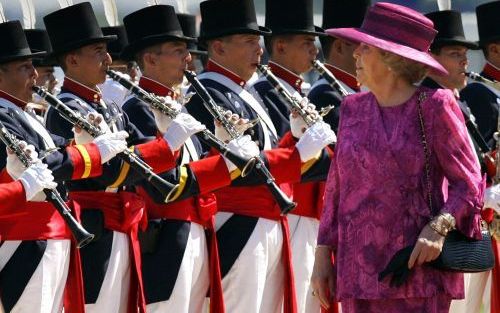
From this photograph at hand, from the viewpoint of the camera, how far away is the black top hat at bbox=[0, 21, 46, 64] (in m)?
7.79

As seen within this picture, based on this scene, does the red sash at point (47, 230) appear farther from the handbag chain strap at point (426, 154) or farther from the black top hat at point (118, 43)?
the black top hat at point (118, 43)

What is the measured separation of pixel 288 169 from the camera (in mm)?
8477

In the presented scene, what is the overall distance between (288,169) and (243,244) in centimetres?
50

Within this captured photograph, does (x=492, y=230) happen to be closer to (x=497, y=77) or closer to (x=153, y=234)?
(x=153, y=234)

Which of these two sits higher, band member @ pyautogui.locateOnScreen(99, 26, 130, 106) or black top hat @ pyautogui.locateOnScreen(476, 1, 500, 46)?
band member @ pyautogui.locateOnScreen(99, 26, 130, 106)

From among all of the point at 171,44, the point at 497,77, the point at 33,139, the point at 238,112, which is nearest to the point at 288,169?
the point at 238,112

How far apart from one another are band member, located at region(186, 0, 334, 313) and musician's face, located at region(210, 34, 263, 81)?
20mm

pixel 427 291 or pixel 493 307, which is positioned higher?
pixel 427 291

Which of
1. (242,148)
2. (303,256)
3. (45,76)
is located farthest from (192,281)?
(45,76)

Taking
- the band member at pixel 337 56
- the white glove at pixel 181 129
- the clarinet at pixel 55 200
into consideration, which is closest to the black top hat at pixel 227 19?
the band member at pixel 337 56

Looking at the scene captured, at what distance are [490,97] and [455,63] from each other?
0.42 m

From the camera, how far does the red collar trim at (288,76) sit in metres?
9.27

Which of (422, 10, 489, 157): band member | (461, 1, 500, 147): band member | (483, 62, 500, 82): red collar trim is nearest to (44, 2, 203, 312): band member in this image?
(461, 1, 500, 147): band member

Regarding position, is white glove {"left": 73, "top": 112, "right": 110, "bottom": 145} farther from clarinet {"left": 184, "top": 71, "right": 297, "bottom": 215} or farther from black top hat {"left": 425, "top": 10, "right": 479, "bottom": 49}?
black top hat {"left": 425, "top": 10, "right": 479, "bottom": 49}
